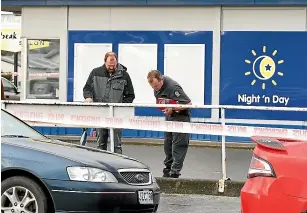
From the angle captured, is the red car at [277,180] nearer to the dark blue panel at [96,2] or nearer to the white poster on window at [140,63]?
the white poster on window at [140,63]

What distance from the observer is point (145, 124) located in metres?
11.1

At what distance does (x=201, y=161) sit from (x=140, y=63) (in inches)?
132

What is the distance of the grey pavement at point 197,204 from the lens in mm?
9445

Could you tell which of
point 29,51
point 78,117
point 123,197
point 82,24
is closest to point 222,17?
point 82,24

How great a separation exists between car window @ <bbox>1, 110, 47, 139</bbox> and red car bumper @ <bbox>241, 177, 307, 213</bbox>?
9.93 ft

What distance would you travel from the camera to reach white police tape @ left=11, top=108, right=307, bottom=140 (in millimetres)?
10562

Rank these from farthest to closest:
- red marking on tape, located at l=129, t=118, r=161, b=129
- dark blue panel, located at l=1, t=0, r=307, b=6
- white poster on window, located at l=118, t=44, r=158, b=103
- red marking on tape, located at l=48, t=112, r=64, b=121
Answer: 1. white poster on window, located at l=118, t=44, r=158, b=103
2. dark blue panel, located at l=1, t=0, r=307, b=6
3. red marking on tape, located at l=48, t=112, r=64, b=121
4. red marking on tape, located at l=129, t=118, r=161, b=129

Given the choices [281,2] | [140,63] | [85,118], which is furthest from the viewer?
[140,63]

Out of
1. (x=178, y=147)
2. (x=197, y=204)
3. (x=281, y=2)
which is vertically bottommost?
(x=197, y=204)

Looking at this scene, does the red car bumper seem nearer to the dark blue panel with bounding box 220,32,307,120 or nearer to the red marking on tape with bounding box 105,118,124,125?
the red marking on tape with bounding box 105,118,124,125

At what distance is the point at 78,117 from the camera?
1151 cm

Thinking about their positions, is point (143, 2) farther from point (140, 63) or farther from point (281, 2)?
point (281, 2)

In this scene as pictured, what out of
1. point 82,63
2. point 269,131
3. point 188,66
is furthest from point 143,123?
point 82,63

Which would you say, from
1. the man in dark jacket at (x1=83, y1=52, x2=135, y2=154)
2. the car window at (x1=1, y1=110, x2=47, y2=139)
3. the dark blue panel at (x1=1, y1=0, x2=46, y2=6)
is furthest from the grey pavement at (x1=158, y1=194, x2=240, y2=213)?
the dark blue panel at (x1=1, y1=0, x2=46, y2=6)
